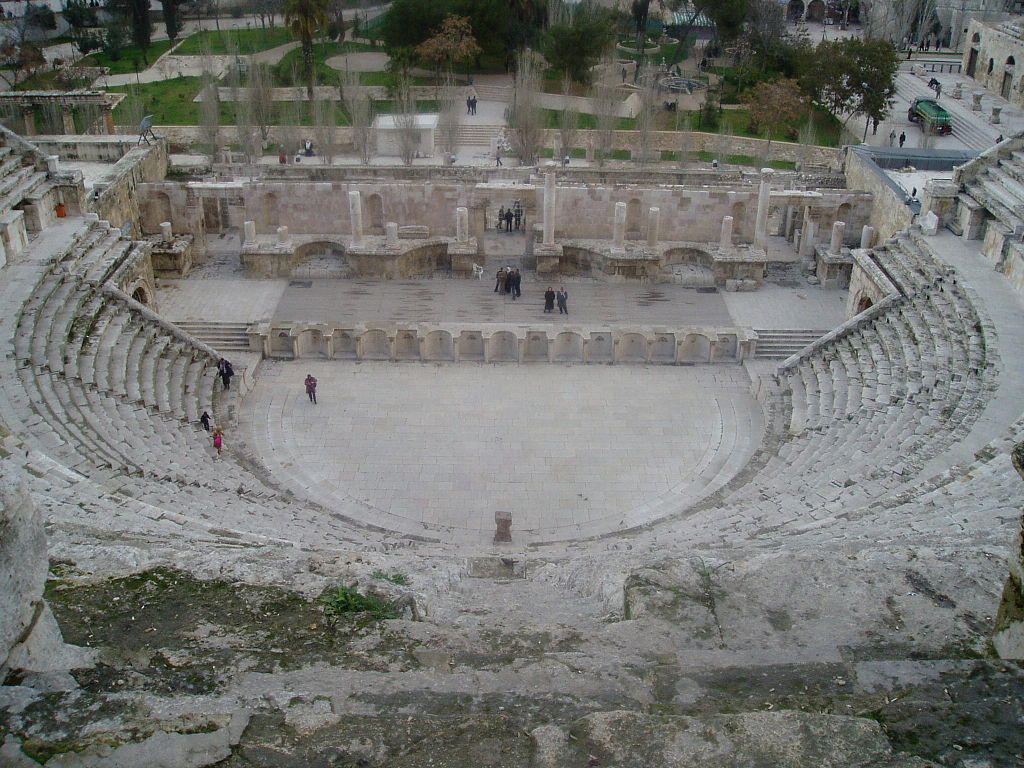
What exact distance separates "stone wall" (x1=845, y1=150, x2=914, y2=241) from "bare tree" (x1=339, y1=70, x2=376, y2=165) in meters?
18.3

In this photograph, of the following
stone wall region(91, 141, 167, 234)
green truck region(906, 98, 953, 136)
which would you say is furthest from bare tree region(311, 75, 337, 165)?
green truck region(906, 98, 953, 136)

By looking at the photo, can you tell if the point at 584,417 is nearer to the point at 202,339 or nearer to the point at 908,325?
the point at 908,325

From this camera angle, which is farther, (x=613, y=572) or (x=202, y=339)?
(x=202, y=339)

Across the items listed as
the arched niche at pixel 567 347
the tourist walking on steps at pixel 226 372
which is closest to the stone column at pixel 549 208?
the arched niche at pixel 567 347

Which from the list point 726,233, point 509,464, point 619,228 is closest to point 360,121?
point 619,228

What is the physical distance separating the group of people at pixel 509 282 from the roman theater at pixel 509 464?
1.23ft

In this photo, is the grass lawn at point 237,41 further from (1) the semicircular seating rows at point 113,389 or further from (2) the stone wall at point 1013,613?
(2) the stone wall at point 1013,613

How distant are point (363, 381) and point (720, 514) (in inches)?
401

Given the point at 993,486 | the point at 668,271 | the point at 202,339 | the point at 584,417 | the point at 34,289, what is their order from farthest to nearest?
the point at 668,271 < the point at 202,339 < the point at 584,417 < the point at 34,289 < the point at 993,486

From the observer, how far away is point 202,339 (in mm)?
25812

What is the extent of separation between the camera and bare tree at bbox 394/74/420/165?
1532 inches

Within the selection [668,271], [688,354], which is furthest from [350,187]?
[688,354]

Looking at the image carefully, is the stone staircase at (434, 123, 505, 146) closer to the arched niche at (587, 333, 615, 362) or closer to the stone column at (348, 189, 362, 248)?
the stone column at (348, 189, 362, 248)

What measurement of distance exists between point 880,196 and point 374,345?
54.8 ft
